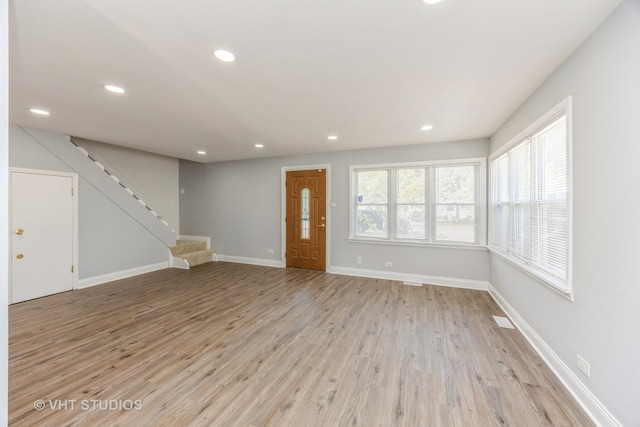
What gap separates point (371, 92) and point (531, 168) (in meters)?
1.87

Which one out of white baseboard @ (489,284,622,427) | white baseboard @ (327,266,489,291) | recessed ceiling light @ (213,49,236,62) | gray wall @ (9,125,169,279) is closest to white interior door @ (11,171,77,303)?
gray wall @ (9,125,169,279)

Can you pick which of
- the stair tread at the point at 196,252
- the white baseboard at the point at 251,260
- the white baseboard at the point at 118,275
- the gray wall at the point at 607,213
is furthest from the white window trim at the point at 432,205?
the white baseboard at the point at 118,275

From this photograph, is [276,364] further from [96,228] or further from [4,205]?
[96,228]

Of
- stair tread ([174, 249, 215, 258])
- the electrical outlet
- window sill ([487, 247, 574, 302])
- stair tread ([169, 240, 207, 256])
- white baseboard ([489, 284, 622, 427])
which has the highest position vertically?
window sill ([487, 247, 574, 302])

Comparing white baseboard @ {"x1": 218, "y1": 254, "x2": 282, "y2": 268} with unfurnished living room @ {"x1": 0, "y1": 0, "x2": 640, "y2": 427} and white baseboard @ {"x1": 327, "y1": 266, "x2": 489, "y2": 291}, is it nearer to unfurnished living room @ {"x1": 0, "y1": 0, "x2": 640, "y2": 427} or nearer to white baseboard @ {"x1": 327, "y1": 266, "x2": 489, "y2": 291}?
unfurnished living room @ {"x1": 0, "y1": 0, "x2": 640, "y2": 427}

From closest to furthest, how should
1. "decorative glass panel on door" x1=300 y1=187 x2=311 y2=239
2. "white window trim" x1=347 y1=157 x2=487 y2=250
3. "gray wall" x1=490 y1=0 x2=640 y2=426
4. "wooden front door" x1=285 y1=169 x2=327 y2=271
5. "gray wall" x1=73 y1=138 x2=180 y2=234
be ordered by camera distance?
"gray wall" x1=490 y1=0 x2=640 y2=426 → "white window trim" x1=347 y1=157 x2=487 y2=250 → "gray wall" x1=73 y1=138 x2=180 y2=234 → "wooden front door" x1=285 y1=169 x2=327 y2=271 → "decorative glass panel on door" x1=300 y1=187 x2=311 y2=239

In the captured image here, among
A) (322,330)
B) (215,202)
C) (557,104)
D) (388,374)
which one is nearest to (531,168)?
(557,104)

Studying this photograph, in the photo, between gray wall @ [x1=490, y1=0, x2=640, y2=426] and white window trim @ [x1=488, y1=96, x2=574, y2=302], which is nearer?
gray wall @ [x1=490, y1=0, x2=640, y2=426]

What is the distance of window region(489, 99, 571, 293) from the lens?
2.09 m

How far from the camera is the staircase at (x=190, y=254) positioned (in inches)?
233

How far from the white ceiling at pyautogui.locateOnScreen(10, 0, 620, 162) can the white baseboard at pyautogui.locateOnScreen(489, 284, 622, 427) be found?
2.48 meters

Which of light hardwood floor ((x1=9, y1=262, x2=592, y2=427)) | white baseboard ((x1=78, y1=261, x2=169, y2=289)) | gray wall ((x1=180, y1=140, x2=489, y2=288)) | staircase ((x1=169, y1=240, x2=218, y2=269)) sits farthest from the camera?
staircase ((x1=169, y1=240, x2=218, y2=269))

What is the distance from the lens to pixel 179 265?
5.93 metres

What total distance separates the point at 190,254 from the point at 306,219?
3.01 metres
